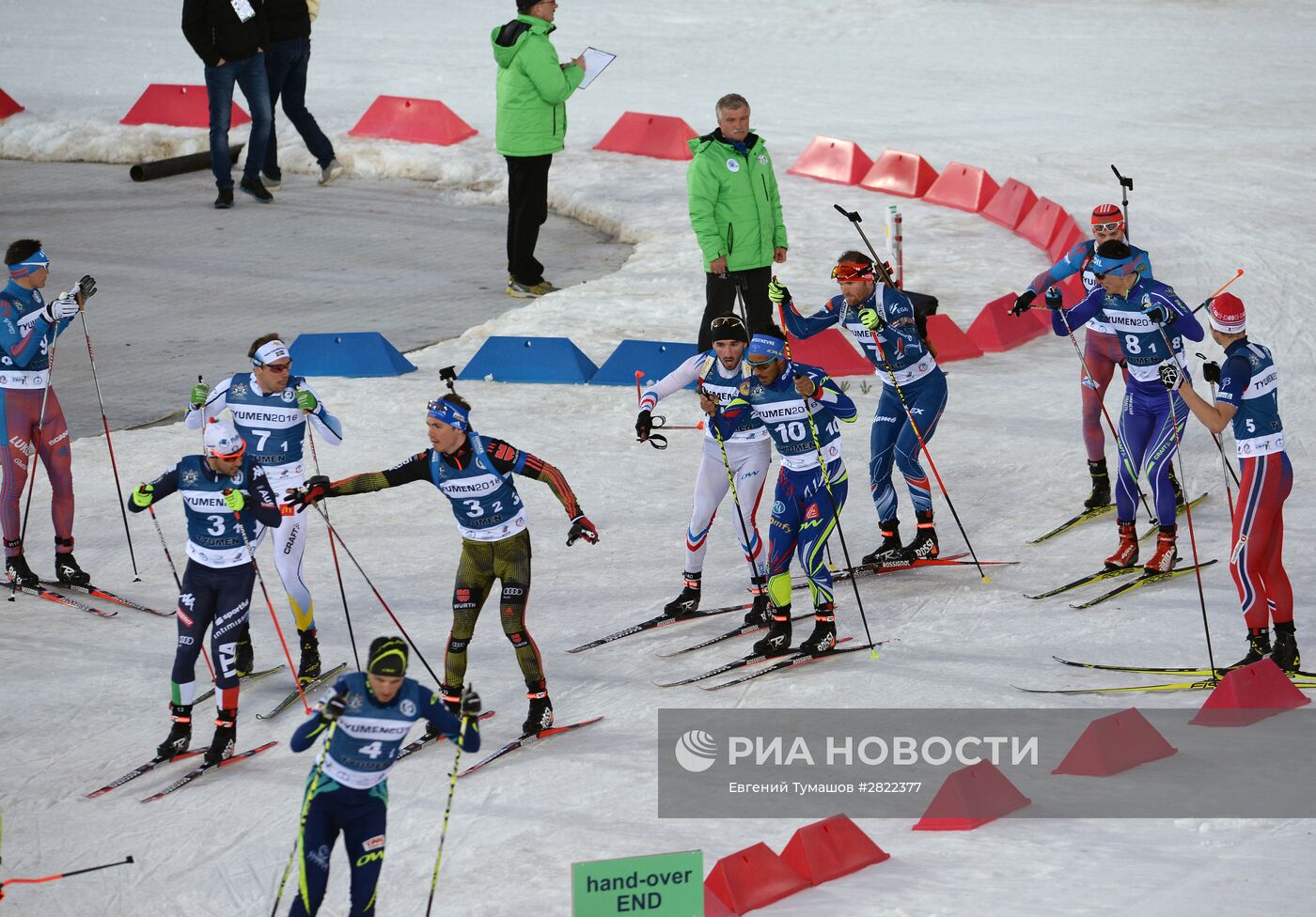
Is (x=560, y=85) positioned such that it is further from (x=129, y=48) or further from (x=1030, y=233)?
(x=129, y=48)

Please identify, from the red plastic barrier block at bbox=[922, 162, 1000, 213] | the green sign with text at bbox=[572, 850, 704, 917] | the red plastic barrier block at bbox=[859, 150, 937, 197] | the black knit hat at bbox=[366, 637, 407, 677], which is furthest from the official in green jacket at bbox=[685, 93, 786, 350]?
the green sign with text at bbox=[572, 850, 704, 917]

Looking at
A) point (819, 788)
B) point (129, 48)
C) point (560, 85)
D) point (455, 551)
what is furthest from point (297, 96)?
point (819, 788)

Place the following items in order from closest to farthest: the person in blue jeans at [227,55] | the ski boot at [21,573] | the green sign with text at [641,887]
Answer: the green sign with text at [641,887]
the ski boot at [21,573]
the person in blue jeans at [227,55]

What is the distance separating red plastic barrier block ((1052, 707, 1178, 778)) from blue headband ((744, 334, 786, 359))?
2784 mm

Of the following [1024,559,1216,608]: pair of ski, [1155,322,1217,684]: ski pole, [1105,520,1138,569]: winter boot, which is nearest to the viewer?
[1155,322,1217,684]: ski pole

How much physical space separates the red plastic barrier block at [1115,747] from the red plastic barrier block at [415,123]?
15138 mm

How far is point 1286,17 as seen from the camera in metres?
28.0

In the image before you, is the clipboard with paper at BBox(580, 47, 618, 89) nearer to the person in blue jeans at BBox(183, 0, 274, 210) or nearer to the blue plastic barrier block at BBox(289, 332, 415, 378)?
the blue plastic barrier block at BBox(289, 332, 415, 378)

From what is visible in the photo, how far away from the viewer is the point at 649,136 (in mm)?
20453

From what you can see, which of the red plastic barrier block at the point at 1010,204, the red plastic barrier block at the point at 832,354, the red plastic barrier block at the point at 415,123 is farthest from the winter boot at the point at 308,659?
the red plastic barrier block at the point at 415,123

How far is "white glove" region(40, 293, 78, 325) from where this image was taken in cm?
1005

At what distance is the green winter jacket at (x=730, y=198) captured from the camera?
12.4m

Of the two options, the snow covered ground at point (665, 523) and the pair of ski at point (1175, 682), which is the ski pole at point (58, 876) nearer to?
the snow covered ground at point (665, 523)

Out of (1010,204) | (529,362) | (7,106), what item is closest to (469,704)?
(529,362)
